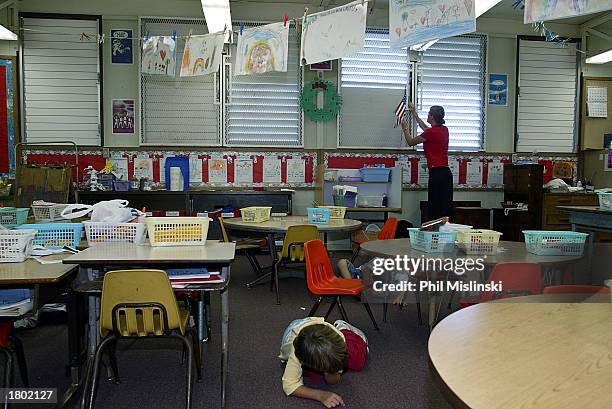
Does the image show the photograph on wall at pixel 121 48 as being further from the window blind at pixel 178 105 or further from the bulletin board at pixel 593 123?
the bulletin board at pixel 593 123

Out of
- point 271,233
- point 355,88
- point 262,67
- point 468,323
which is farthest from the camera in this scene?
point 355,88

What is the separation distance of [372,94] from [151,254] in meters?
6.20

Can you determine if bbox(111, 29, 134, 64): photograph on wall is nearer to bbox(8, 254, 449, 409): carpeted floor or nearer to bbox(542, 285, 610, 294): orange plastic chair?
bbox(8, 254, 449, 409): carpeted floor

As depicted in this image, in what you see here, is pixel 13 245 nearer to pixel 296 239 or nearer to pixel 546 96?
pixel 296 239

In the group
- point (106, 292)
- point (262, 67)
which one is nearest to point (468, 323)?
point (106, 292)

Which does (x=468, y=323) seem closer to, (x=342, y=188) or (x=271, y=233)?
(x=271, y=233)

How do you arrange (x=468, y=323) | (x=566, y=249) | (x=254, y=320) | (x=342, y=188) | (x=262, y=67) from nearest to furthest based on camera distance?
(x=468, y=323)
(x=566, y=249)
(x=254, y=320)
(x=262, y=67)
(x=342, y=188)

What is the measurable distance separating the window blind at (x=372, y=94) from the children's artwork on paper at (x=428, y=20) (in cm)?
372

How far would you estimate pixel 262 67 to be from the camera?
5.71 m

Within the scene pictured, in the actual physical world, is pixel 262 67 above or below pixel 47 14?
below

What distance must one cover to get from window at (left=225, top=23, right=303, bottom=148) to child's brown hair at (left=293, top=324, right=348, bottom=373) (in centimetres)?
568

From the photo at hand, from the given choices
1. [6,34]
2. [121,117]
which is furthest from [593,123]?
[6,34]

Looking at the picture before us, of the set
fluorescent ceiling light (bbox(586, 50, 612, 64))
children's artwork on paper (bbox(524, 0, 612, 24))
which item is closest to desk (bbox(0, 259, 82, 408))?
→ children's artwork on paper (bbox(524, 0, 612, 24))

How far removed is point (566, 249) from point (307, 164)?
524 cm
